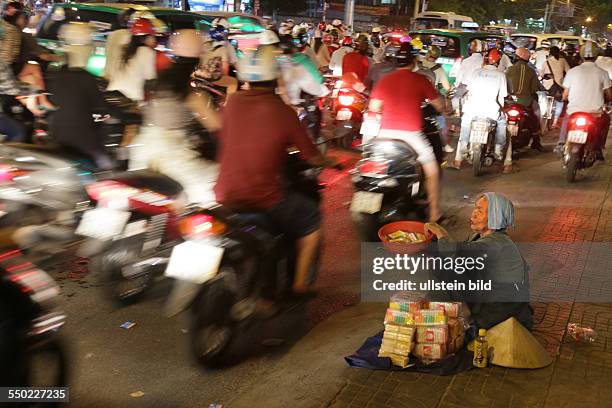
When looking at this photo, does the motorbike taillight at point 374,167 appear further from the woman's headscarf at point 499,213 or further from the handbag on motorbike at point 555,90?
the handbag on motorbike at point 555,90

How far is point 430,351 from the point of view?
467cm

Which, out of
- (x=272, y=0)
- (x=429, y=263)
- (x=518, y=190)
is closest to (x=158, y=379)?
(x=429, y=263)

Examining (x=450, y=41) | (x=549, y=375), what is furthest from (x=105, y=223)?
(x=450, y=41)

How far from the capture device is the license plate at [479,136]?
34.1 ft

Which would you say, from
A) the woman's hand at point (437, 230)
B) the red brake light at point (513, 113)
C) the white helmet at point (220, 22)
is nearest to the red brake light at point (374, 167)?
the woman's hand at point (437, 230)

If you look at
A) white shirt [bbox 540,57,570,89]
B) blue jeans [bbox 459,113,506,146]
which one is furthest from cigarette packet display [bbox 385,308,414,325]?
white shirt [bbox 540,57,570,89]

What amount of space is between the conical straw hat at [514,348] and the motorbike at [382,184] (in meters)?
2.05

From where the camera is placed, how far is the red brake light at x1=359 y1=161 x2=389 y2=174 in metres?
6.76

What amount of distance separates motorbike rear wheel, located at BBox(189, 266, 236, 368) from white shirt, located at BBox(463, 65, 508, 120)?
677 cm

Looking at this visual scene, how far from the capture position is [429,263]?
553 centimetres

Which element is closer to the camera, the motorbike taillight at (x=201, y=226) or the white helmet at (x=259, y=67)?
the motorbike taillight at (x=201, y=226)

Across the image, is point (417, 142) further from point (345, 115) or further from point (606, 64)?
point (606, 64)

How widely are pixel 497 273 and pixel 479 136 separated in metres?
5.78

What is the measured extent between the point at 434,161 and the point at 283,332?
8.42 ft
